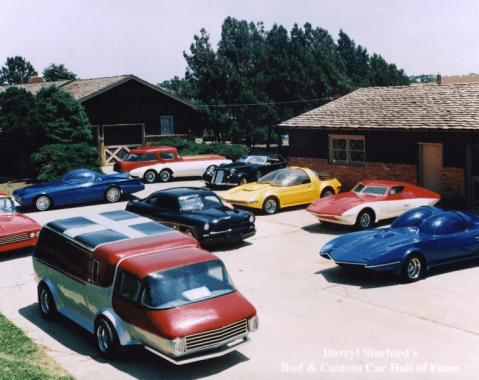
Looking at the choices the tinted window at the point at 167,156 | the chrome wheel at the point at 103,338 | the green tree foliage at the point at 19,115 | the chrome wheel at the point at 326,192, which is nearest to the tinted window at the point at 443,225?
the chrome wheel at the point at 103,338

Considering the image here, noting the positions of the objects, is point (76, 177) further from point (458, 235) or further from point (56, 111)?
point (458, 235)

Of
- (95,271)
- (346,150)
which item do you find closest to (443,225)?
(95,271)

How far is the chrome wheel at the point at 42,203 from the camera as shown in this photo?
19.3 metres

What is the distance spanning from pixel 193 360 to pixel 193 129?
32045 millimetres

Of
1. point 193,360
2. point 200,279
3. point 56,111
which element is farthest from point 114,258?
point 56,111

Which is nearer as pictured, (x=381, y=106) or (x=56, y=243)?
(x=56, y=243)

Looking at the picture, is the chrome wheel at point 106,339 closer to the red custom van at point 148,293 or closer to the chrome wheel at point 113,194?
the red custom van at point 148,293

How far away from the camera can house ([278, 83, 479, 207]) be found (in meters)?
18.5

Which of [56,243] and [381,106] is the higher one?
[381,106]

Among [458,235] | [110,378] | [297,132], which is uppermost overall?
[297,132]

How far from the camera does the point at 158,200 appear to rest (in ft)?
49.9

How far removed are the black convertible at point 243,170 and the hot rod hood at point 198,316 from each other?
1479cm

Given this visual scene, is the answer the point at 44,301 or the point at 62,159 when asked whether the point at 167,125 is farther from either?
the point at 44,301

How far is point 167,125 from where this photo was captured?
121 feet
